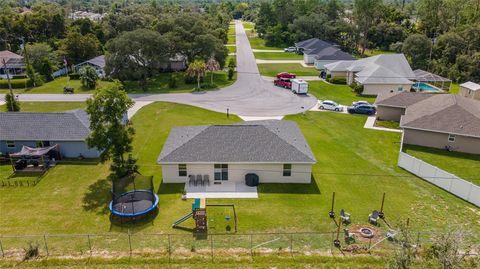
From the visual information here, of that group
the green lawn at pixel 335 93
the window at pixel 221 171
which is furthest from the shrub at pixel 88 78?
the window at pixel 221 171

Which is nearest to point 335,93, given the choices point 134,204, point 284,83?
point 284,83

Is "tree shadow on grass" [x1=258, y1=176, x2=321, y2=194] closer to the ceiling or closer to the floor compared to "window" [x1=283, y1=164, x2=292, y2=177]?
closer to the floor

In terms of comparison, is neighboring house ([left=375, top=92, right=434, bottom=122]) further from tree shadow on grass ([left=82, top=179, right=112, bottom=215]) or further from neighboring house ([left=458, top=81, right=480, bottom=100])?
tree shadow on grass ([left=82, top=179, right=112, bottom=215])

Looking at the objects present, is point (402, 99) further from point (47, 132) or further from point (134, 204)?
point (47, 132)

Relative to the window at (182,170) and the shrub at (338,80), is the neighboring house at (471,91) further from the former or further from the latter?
the window at (182,170)

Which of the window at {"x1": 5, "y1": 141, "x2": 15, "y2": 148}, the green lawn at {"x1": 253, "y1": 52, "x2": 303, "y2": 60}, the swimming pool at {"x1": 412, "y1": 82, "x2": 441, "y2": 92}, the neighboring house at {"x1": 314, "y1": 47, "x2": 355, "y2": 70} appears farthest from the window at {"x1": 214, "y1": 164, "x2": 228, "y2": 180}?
the green lawn at {"x1": 253, "y1": 52, "x2": 303, "y2": 60}

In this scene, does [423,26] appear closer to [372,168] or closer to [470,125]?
[470,125]
